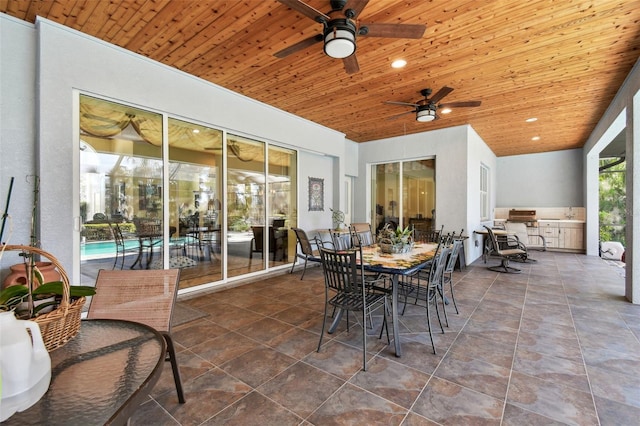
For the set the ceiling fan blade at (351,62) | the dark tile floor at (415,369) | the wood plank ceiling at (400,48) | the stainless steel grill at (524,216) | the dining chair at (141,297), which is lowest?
the dark tile floor at (415,369)

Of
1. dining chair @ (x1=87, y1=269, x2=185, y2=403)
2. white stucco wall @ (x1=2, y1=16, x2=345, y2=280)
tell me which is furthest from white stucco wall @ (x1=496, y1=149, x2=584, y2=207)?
dining chair @ (x1=87, y1=269, x2=185, y2=403)

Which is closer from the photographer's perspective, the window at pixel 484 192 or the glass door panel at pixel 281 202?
the glass door panel at pixel 281 202

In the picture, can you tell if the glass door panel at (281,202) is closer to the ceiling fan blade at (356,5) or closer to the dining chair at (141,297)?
the ceiling fan blade at (356,5)

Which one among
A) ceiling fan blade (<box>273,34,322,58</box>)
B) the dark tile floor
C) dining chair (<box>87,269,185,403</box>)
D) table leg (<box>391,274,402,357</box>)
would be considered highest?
ceiling fan blade (<box>273,34,322,58</box>)

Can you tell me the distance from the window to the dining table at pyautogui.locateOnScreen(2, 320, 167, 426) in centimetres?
786

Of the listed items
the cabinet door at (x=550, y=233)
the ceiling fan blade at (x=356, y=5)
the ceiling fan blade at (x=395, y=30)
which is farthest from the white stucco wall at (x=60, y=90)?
the cabinet door at (x=550, y=233)

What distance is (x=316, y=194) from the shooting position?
6301mm

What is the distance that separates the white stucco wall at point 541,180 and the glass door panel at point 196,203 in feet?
29.0

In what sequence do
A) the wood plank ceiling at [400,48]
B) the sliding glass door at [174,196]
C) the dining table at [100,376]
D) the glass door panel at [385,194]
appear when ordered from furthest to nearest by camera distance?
1. the glass door panel at [385,194]
2. the sliding glass door at [174,196]
3. the wood plank ceiling at [400,48]
4. the dining table at [100,376]

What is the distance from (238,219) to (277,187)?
1.06 metres

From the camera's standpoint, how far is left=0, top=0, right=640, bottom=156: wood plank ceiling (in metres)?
2.60

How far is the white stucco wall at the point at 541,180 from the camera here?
27.4 ft

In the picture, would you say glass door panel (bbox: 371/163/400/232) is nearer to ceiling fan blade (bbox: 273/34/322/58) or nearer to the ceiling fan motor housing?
the ceiling fan motor housing

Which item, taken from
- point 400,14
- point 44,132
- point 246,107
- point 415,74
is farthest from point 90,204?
point 415,74
